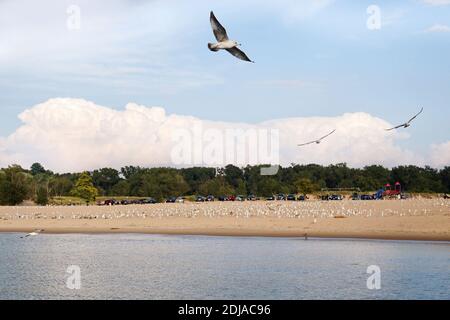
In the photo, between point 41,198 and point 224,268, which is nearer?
point 224,268

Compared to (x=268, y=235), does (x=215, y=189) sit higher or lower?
higher

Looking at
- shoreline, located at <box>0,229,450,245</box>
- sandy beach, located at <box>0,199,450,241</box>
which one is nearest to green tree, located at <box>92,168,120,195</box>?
sandy beach, located at <box>0,199,450,241</box>

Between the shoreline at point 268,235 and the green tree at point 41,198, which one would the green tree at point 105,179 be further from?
the shoreline at point 268,235

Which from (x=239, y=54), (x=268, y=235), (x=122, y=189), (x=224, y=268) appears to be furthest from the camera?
(x=122, y=189)

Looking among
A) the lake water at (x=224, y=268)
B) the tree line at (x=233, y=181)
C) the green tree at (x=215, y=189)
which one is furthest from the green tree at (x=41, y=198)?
the lake water at (x=224, y=268)

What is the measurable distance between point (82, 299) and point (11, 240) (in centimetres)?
3074

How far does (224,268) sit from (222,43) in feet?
74.2

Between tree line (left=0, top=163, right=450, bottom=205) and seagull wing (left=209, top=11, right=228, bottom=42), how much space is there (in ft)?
344

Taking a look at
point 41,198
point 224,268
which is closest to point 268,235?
point 224,268

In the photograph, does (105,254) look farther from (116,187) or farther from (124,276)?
(116,187)

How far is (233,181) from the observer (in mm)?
177625

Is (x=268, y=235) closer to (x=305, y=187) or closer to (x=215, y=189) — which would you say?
(x=305, y=187)

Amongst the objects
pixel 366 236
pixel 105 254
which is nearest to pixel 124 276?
pixel 105 254

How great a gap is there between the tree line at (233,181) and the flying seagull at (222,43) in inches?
4133
